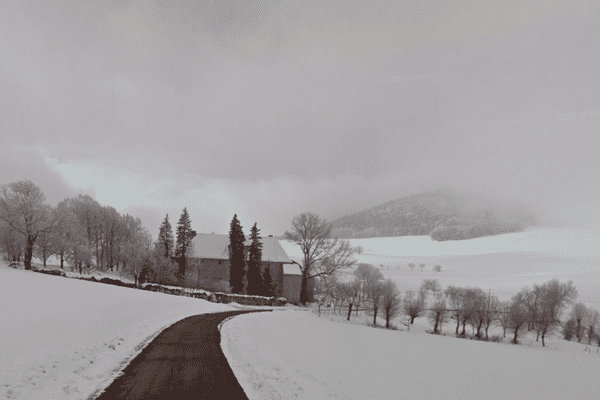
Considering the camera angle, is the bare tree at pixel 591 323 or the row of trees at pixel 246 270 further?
the bare tree at pixel 591 323

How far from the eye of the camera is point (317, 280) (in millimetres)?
94250

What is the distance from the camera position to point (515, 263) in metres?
144

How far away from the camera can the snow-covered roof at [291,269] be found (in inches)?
3108

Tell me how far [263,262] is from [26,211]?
4664 centimetres

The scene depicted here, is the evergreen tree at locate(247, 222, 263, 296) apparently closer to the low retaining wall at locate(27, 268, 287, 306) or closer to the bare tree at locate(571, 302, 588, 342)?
the low retaining wall at locate(27, 268, 287, 306)

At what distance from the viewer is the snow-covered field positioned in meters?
115

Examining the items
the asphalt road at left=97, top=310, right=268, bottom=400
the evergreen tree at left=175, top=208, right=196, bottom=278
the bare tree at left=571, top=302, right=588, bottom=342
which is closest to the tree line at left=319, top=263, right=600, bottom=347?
the bare tree at left=571, top=302, right=588, bottom=342

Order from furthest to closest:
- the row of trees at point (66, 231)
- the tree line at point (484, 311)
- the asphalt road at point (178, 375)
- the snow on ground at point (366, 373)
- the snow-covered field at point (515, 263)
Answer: the snow-covered field at point (515, 263) → the tree line at point (484, 311) → the row of trees at point (66, 231) → the snow on ground at point (366, 373) → the asphalt road at point (178, 375)

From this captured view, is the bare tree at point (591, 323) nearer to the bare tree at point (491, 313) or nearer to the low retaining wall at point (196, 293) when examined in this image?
the bare tree at point (491, 313)

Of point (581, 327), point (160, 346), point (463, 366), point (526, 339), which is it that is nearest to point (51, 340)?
point (160, 346)

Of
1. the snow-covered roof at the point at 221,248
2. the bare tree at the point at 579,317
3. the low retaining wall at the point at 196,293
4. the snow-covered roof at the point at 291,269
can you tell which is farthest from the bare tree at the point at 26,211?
the bare tree at the point at 579,317

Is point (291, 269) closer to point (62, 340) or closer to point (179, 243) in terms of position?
point (179, 243)

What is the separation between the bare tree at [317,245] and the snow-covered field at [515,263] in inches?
2453

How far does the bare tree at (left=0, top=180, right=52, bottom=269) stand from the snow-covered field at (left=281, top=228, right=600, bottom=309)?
10278 cm
